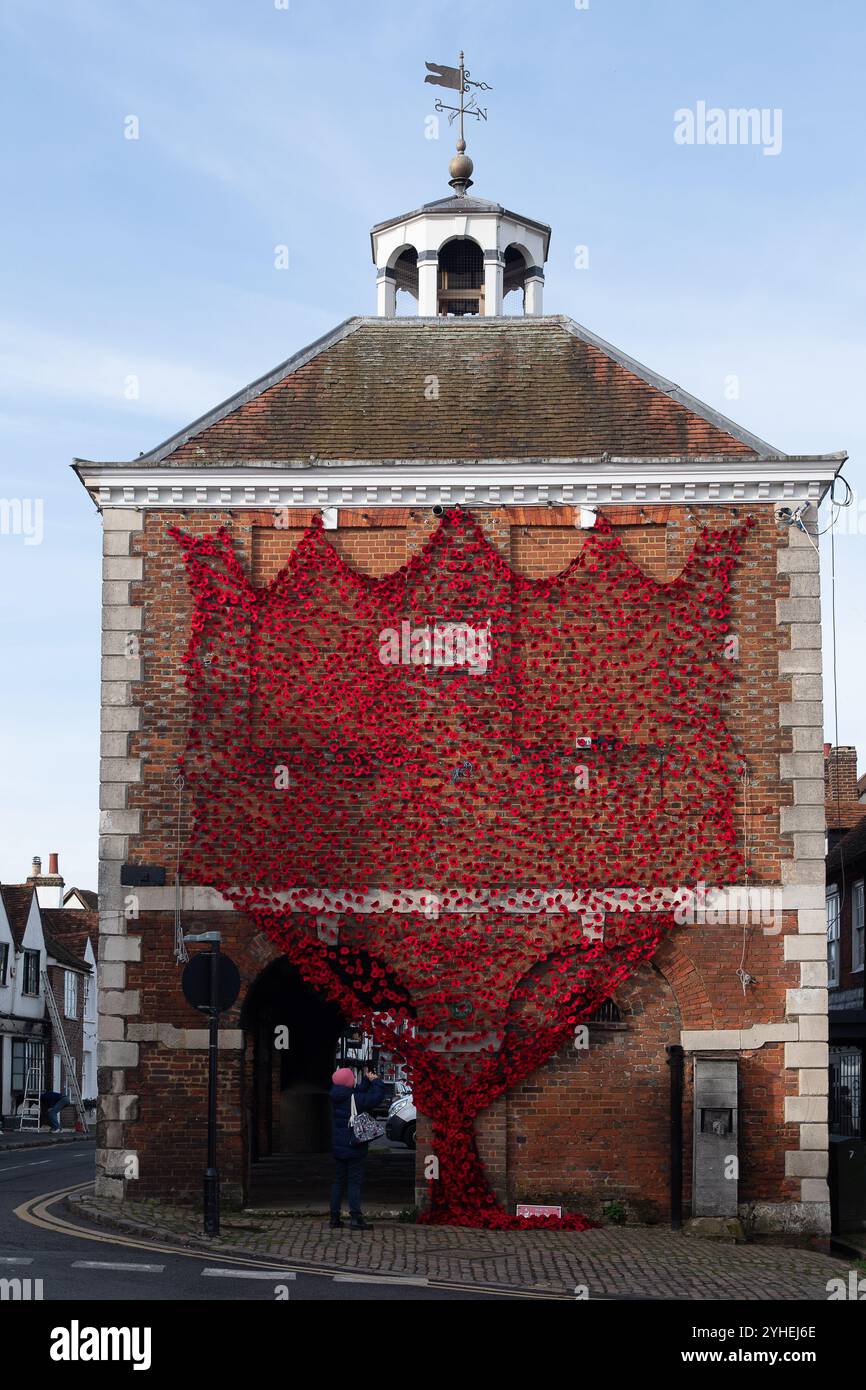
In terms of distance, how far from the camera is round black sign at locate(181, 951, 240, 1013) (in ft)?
53.9

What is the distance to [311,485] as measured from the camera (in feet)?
63.0

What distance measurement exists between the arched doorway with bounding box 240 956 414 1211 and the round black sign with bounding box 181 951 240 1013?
2764 mm

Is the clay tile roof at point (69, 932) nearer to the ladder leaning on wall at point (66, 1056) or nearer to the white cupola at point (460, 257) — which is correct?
the ladder leaning on wall at point (66, 1056)

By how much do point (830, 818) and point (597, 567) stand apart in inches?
802

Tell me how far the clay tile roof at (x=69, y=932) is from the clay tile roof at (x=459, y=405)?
4009 cm

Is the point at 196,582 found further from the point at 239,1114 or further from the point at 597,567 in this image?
the point at 239,1114

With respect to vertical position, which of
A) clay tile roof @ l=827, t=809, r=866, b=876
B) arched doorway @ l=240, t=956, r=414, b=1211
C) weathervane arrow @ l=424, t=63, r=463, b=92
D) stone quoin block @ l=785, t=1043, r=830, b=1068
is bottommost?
arched doorway @ l=240, t=956, r=414, b=1211

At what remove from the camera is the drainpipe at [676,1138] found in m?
17.8

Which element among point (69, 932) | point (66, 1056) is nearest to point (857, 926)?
point (66, 1056)

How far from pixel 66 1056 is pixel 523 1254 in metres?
40.8

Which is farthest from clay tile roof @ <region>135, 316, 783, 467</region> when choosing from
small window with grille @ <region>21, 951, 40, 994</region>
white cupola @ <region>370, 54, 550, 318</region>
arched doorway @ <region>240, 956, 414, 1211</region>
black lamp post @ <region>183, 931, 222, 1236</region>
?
small window with grille @ <region>21, 951, 40, 994</region>

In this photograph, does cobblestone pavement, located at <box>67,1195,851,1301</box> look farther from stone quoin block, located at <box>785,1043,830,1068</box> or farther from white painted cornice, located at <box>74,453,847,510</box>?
white painted cornice, located at <box>74,453,847,510</box>

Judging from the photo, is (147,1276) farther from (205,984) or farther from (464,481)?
(464,481)

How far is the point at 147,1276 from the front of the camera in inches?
518
